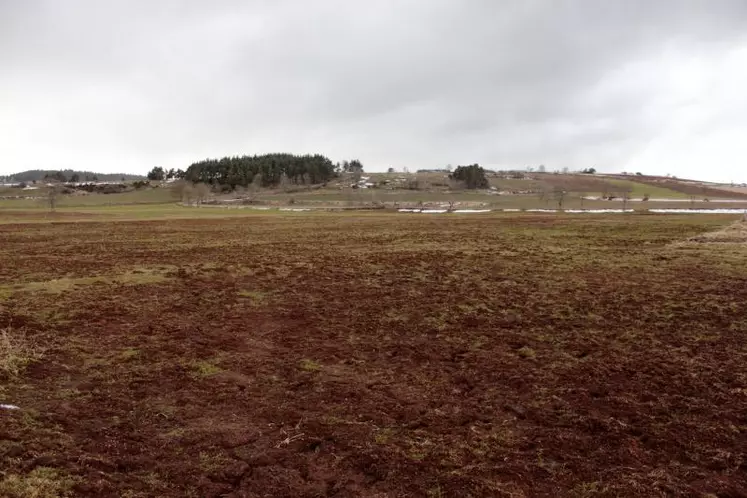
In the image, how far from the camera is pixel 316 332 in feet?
46.4

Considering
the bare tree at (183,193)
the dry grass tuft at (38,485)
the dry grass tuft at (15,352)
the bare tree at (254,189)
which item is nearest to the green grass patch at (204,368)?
the dry grass tuft at (15,352)

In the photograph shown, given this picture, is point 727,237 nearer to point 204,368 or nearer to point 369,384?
point 369,384

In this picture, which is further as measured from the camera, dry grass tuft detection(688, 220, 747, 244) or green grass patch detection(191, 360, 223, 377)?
dry grass tuft detection(688, 220, 747, 244)

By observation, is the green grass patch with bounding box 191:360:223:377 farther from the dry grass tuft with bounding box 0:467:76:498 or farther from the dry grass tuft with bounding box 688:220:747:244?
the dry grass tuft with bounding box 688:220:747:244

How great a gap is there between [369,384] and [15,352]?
26.2 ft

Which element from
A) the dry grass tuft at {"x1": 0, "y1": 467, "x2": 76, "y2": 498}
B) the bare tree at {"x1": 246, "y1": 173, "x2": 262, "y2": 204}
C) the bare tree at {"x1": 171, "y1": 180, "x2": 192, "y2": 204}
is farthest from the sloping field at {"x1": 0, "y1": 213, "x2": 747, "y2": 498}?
the bare tree at {"x1": 171, "y1": 180, "x2": 192, "y2": 204}

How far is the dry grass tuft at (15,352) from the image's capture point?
33.1ft

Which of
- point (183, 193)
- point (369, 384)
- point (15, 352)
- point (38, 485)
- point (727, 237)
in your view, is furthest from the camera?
point (183, 193)

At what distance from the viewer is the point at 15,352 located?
10.9 meters

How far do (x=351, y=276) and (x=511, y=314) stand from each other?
8621mm

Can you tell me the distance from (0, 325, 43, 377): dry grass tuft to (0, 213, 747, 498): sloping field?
0.22ft

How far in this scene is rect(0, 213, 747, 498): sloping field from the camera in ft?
22.8

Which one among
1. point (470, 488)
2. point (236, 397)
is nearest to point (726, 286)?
point (470, 488)

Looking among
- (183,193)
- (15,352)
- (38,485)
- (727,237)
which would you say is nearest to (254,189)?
(183,193)
